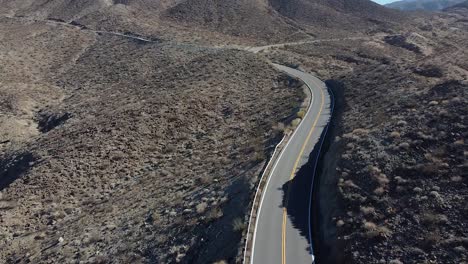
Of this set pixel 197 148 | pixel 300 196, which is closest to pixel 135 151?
pixel 197 148

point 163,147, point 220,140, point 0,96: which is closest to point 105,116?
point 163,147

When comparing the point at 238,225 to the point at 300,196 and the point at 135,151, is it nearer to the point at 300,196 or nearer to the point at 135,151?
the point at 300,196

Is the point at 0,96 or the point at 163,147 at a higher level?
the point at 163,147

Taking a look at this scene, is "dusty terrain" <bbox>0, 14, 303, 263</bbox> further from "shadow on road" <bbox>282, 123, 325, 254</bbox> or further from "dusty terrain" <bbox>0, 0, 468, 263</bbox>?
"shadow on road" <bbox>282, 123, 325, 254</bbox>

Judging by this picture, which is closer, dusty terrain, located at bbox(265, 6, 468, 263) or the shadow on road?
dusty terrain, located at bbox(265, 6, 468, 263)

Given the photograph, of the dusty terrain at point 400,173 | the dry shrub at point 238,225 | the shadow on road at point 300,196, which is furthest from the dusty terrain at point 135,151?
the dusty terrain at point 400,173

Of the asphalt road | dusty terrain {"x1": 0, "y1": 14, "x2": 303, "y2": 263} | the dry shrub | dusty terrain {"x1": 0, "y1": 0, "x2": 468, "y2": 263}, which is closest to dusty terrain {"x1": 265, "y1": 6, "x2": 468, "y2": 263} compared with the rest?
dusty terrain {"x1": 0, "y1": 0, "x2": 468, "y2": 263}

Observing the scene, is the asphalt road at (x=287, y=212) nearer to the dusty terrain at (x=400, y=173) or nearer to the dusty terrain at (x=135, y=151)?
the dusty terrain at (x=400, y=173)

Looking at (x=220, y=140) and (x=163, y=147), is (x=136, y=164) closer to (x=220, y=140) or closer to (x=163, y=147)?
(x=163, y=147)
